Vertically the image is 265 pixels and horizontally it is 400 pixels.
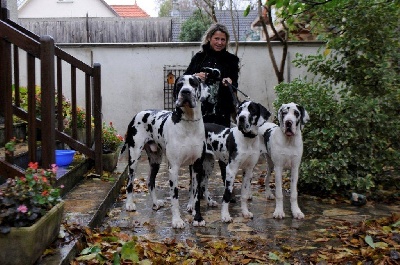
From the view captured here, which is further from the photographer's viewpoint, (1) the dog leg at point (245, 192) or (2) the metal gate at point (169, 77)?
(2) the metal gate at point (169, 77)

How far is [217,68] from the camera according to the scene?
5.93m

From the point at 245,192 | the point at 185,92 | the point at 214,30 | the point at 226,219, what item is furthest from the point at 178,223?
the point at 214,30

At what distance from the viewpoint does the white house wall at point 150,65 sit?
11.7 m

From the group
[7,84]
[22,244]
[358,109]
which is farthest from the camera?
[358,109]

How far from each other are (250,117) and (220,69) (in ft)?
3.67

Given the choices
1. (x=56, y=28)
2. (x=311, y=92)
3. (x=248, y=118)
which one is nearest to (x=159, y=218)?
(x=248, y=118)

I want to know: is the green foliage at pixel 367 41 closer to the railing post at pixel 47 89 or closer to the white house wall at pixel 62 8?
the railing post at pixel 47 89

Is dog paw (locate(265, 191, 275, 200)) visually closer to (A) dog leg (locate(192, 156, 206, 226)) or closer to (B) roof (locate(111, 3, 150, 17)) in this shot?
(A) dog leg (locate(192, 156, 206, 226))

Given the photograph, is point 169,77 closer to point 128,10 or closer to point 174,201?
point 174,201

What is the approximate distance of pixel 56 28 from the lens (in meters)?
17.6

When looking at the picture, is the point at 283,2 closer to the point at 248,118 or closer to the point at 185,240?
the point at 248,118

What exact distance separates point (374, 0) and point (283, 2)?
2.01 m

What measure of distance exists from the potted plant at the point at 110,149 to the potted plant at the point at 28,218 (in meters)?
3.49

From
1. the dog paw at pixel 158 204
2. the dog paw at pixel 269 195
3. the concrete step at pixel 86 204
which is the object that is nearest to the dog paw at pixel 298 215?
the dog paw at pixel 269 195
